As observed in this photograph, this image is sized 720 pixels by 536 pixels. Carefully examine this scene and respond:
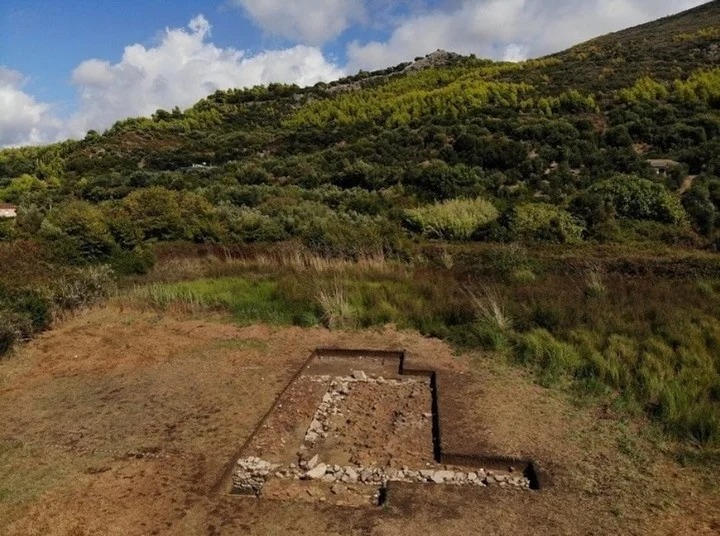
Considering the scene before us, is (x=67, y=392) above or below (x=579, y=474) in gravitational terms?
above

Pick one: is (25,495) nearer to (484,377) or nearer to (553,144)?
(484,377)

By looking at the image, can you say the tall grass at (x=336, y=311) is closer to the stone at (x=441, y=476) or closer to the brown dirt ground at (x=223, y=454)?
the brown dirt ground at (x=223, y=454)

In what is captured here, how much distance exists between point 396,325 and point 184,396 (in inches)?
149

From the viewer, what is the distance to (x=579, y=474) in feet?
16.8

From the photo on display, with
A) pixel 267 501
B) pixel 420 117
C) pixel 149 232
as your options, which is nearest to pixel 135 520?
pixel 267 501

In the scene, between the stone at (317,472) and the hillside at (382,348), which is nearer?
the hillside at (382,348)

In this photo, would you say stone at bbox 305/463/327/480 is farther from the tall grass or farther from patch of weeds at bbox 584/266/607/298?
patch of weeds at bbox 584/266/607/298

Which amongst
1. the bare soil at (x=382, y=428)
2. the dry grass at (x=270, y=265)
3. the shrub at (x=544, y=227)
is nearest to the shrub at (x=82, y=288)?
the dry grass at (x=270, y=265)

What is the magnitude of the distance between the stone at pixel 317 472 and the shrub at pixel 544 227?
438 inches

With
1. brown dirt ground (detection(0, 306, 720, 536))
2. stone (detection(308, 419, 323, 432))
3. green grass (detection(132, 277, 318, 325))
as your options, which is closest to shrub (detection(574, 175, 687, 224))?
green grass (detection(132, 277, 318, 325))

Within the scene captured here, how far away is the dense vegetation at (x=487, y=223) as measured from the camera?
27.5 ft

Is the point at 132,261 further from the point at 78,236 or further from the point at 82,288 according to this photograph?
the point at 82,288

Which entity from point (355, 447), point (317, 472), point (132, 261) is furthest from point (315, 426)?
point (132, 261)

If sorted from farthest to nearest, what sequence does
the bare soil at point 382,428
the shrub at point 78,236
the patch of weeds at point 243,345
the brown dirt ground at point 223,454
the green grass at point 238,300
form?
the shrub at point 78,236 → the green grass at point 238,300 → the patch of weeds at point 243,345 → the bare soil at point 382,428 → the brown dirt ground at point 223,454
